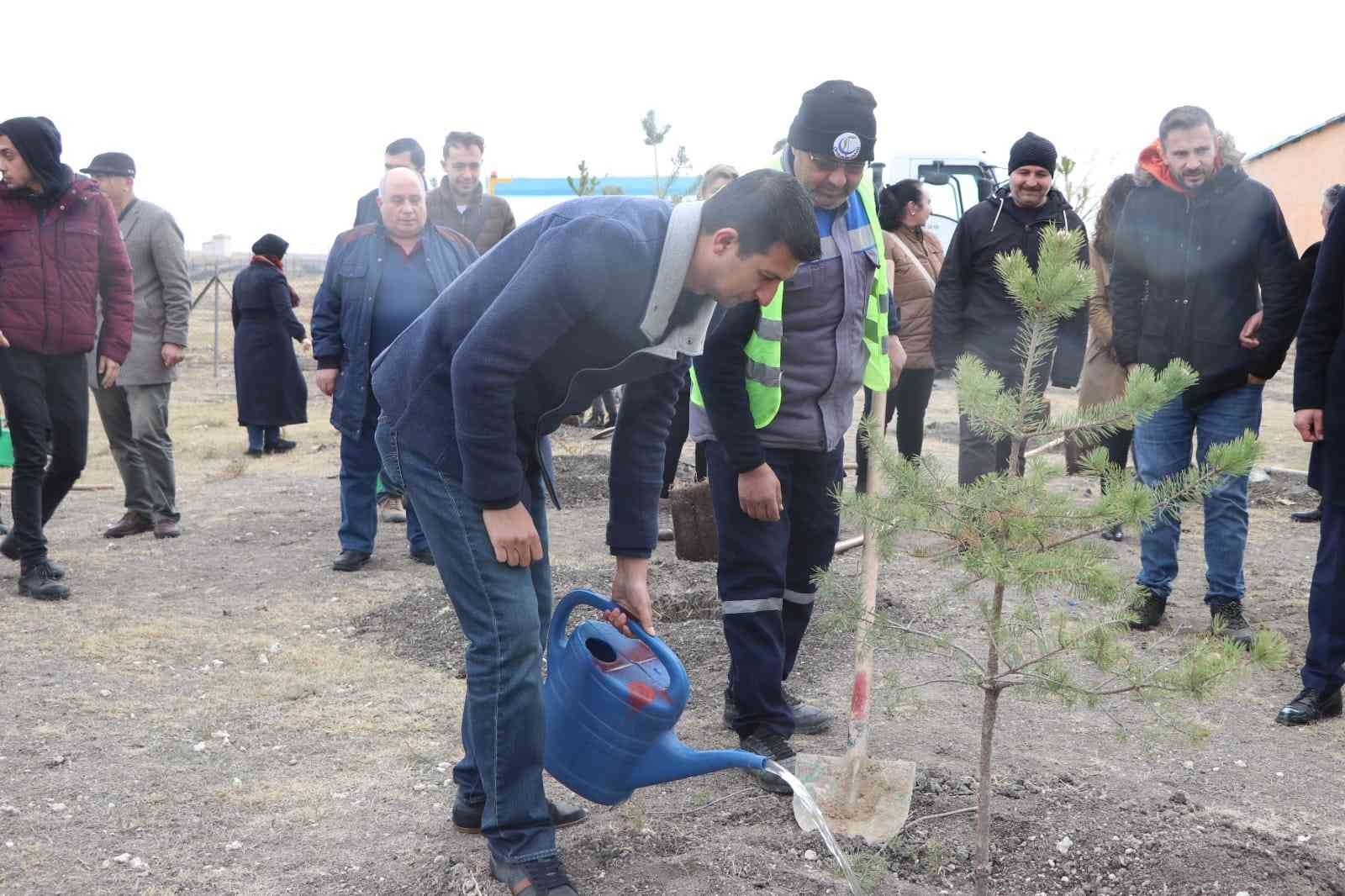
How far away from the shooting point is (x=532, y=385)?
8.14ft

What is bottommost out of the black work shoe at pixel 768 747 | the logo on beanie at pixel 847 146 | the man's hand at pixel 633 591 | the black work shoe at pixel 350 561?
the black work shoe at pixel 350 561

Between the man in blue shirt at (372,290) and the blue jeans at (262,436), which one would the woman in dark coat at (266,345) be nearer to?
the blue jeans at (262,436)

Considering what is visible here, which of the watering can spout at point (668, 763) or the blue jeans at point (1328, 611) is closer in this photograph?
the watering can spout at point (668, 763)

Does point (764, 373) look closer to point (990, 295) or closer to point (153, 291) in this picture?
point (990, 295)

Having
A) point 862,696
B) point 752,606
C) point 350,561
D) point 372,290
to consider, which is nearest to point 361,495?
point 350,561

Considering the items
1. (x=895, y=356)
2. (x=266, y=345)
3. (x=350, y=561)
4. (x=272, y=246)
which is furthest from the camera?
(x=272, y=246)

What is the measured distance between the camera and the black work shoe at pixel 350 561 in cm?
576

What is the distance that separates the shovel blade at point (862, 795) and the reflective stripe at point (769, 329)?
3.61 ft

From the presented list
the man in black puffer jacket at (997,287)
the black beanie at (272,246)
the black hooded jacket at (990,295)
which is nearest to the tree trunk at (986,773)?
the man in black puffer jacket at (997,287)

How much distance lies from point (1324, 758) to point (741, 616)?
1.69 m

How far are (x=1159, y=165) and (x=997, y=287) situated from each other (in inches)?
38.8

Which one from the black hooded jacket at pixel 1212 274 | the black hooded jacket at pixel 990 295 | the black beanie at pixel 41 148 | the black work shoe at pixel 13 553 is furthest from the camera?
the black work shoe at pixel 13 553

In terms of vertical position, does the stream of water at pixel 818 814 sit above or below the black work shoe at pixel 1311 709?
above

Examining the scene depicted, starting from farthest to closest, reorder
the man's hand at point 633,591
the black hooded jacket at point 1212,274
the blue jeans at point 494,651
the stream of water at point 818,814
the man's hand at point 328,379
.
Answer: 1. the man's hand at point 328,379
2. the black hooded jacket at point 1212,274
3. the man's hand at point 633,591
4. the blue jeans at point 494,651
5. the stream of water at point 818,814
